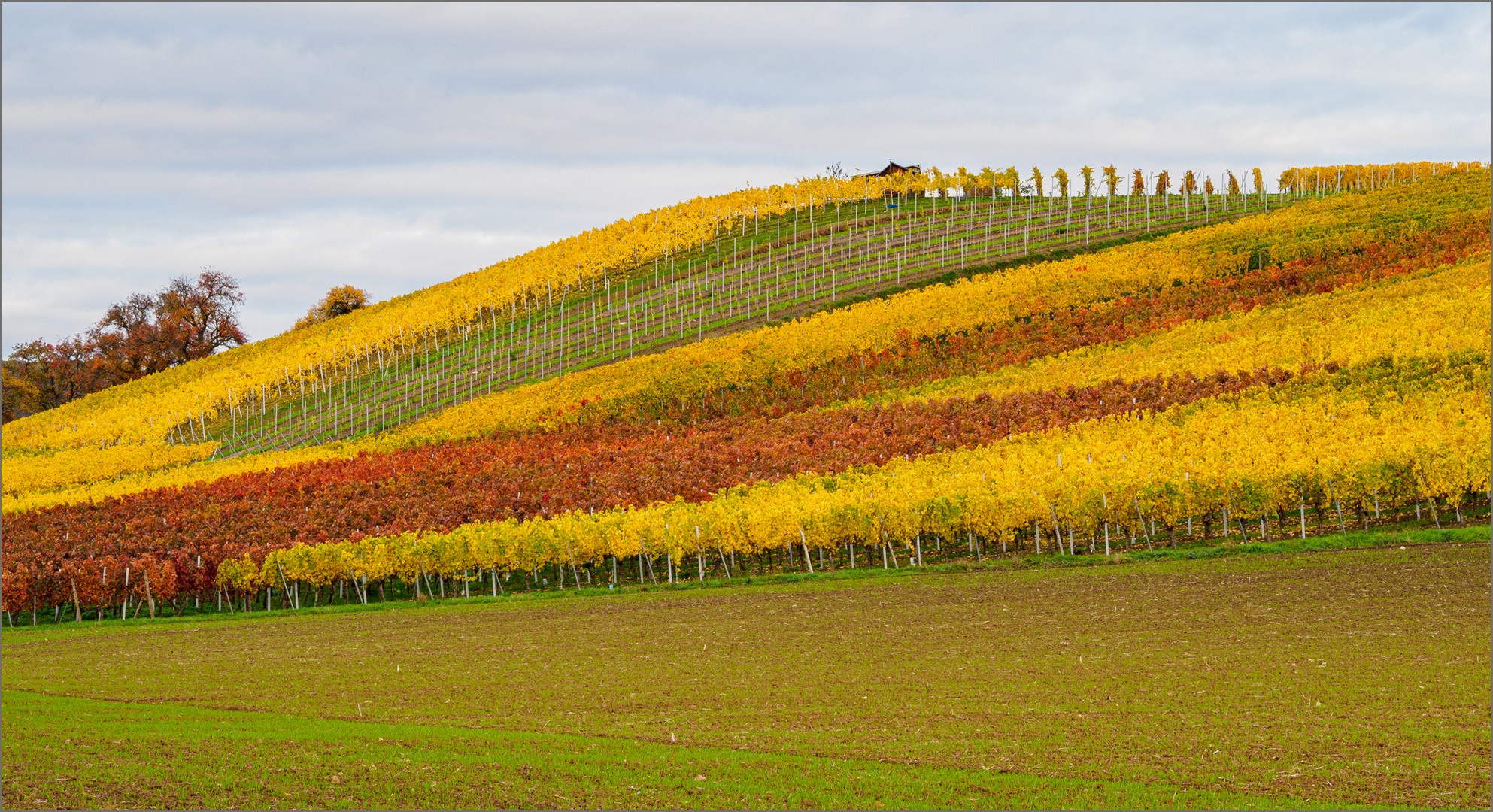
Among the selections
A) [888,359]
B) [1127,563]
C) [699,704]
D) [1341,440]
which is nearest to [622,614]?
[699,704]

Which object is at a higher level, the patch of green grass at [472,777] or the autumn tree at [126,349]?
the autumn tree at [126,349]

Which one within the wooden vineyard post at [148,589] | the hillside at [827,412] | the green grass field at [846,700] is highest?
the hillside at [827,412]

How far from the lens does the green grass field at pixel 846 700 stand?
52.6ft

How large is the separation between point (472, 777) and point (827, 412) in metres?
42.9

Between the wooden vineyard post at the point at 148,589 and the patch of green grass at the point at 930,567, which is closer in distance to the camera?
the patch of green grass at the point at 930,567

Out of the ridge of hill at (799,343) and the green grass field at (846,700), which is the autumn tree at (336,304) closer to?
the ridge of hill at (799,343)

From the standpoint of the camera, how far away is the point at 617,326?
8588cm

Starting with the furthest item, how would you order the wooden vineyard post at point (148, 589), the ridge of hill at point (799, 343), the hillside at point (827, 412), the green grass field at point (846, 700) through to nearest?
1. the ridge of hill at point (799, 343)
2. the wooden vineyard post at point (148, 589)
3. the hillside at point (827, 412)
4. the green grass field at point (846, 700)

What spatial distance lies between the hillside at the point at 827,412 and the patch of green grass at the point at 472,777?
67.1 ft

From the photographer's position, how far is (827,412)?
192 feet

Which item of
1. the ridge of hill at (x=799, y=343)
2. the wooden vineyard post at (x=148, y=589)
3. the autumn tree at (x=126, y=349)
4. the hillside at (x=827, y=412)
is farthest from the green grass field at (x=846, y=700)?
the autumn tree at (x=126, y=349)

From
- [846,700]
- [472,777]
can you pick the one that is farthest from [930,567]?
[472,777]

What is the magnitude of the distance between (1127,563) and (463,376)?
184ft

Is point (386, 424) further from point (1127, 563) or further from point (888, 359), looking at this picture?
point (1127, 563)
